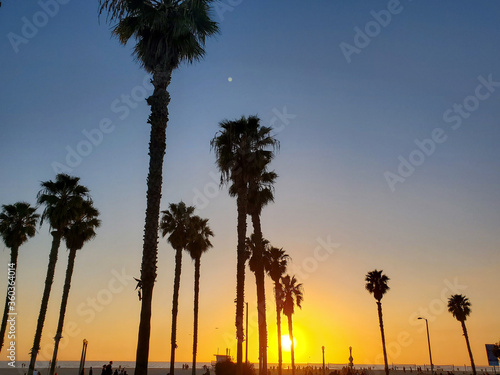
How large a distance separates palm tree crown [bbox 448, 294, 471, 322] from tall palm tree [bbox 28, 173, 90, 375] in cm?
6282

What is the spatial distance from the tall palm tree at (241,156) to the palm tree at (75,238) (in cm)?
1419

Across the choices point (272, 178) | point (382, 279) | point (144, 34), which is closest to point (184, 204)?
point (272, 178)

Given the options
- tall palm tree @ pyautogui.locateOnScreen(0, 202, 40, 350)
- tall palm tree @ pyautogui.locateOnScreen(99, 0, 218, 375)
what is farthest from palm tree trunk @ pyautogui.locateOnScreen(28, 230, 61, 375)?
tall palm tree @ pyautogui.locateOnScreen(99, 0, 218, 375)

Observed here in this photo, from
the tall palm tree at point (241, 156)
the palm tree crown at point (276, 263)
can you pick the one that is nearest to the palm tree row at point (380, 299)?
the palm tree crown at point (276, 263)

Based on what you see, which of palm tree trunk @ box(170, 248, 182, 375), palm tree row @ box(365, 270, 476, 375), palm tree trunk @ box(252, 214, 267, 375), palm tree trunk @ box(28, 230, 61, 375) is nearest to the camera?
palm tree trunk @ box(252, 214, 267, 375)

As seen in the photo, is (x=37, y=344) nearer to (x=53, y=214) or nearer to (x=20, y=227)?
(x=53, y=214)

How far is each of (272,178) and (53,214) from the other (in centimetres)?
1710

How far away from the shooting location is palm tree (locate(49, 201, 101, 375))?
31938 mm

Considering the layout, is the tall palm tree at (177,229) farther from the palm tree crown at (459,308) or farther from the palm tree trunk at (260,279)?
the palm tree crown at (459,308)

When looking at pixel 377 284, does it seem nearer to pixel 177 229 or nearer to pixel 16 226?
pixel 177 229

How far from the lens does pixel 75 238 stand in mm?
33875

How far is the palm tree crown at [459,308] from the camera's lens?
67.1 metres

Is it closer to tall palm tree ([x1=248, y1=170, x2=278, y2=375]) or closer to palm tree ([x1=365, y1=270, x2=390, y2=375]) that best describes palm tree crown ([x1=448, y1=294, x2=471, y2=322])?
palm tree ([x1=365, y1=270, x2=390, y2=375])

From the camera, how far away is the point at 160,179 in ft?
50.6
